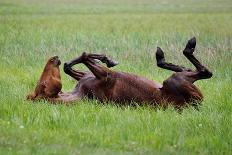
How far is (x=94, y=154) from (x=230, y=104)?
3.17 metres

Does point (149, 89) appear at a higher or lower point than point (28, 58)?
higher

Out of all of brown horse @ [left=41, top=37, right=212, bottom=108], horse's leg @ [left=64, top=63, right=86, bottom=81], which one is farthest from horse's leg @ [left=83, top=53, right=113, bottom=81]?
horse's leg @ [left=64, top=63, right=86, bottom=81]

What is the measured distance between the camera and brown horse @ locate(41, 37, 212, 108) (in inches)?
323

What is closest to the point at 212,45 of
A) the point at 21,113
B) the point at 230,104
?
the point at 230,104

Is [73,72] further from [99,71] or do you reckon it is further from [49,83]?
[49,83]

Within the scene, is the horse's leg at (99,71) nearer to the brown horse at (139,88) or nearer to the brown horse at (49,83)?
the brown horse at (139,88)

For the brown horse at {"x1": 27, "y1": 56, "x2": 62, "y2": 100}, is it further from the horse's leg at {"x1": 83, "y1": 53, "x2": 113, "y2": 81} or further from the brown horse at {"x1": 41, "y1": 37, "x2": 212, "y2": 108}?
the horse's leg at {"x1": 83, "y1": 53, "x2": 113, "y2": 81}

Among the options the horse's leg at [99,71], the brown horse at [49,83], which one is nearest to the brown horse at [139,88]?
the horse's leg at [99,71]

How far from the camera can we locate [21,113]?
7.58m

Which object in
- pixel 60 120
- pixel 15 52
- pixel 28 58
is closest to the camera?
pixel 60 120

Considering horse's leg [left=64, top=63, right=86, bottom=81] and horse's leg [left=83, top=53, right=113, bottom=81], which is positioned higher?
horse's leg [left=83, top=53, right=113, bottom=81]

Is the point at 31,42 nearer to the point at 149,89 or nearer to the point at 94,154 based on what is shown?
the point at 149,89

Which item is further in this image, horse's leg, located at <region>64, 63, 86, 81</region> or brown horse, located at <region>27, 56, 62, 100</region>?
horse's leg, located at <region>64, 63, 86, 81</region>

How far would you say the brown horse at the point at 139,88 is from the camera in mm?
8195
